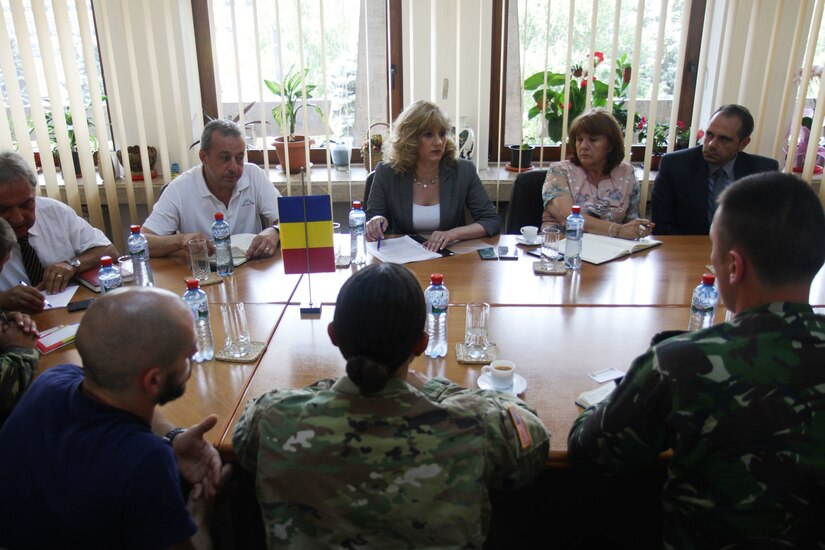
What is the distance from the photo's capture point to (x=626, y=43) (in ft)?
11.0

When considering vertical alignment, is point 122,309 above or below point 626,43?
below

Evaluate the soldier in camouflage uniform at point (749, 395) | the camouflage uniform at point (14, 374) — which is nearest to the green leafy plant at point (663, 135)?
the soldier in camouflage uniform at point (749, 395)

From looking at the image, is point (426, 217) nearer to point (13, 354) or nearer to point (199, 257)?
point (199, 257)

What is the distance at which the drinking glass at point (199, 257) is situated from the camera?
2.15 metres

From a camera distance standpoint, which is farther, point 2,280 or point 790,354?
point 2,280

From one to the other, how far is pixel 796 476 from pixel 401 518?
63 cm

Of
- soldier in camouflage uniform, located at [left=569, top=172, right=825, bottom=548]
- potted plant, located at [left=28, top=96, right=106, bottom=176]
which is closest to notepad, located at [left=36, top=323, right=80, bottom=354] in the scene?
soldier in camouflage uniform, located at [left=569, top=172, right=825, bottom=548]

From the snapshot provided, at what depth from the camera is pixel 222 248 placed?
2.21 m

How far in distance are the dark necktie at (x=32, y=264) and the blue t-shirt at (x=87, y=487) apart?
1.43 m

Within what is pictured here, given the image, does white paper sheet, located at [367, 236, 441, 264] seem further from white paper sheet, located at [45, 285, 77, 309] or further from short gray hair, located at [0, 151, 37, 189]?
short gray hair, located at [0, 151, 37, 189]

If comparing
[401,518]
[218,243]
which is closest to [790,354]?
[401,518]

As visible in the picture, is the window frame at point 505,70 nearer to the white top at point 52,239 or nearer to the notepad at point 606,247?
the notepad at point 606,247

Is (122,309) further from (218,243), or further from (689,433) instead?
(218,243)

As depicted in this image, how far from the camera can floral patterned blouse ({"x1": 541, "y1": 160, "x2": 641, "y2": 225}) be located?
2826 millimetres
